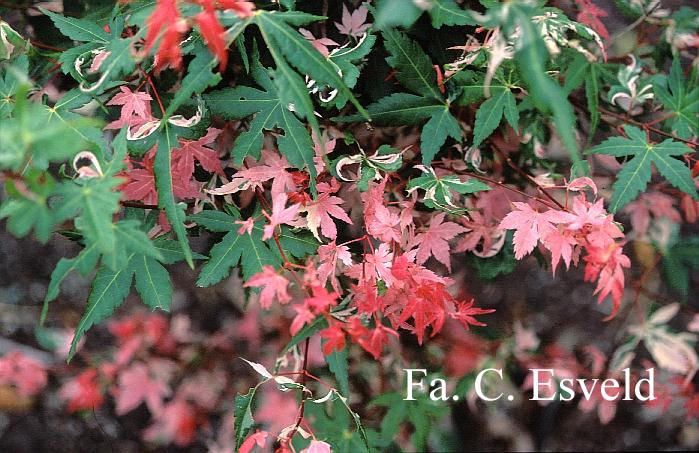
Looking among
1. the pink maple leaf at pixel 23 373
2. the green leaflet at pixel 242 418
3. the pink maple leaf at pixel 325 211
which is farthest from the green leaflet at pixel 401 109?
the pink maple leaf at pixel 23 373

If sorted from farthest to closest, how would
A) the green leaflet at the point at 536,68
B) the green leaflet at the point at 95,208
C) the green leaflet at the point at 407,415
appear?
the green leaflet at the point at 407,415, the green leaflet at the point at 95,208, the green leaflet at the point at 536,68

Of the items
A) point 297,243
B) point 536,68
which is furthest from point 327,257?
point 536,68

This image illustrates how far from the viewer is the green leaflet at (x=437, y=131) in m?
0.94

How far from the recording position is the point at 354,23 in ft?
3.23

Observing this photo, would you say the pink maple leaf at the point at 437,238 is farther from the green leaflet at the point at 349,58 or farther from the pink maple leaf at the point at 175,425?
the pink maple leaf at the point at 175,425

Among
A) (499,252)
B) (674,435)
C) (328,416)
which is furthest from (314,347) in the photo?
(674,435)

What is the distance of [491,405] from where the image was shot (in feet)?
5.80

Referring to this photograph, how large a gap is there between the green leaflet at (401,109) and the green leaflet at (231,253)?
21 cm

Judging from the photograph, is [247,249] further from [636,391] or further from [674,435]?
[674,435]

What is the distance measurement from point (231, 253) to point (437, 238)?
12.8 inches

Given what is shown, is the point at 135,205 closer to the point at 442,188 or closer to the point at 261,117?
the point at 261,117

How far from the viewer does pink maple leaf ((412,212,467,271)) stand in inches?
39.4

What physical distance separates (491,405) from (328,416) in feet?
2.05

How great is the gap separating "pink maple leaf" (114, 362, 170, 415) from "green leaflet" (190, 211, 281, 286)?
88 cm
